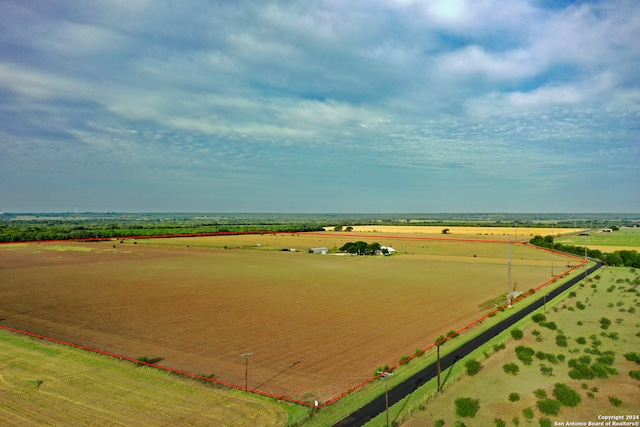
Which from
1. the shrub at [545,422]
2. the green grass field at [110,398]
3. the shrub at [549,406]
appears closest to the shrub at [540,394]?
the shrub at [549,406]

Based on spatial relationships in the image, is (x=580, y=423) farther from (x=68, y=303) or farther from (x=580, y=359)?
(x=68, y=303)

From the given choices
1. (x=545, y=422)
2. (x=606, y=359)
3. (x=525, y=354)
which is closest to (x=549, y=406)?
(x=545, y=422)

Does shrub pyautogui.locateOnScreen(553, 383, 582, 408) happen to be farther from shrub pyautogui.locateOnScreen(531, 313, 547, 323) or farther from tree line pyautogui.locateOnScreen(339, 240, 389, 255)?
tree line pyautogui.locateOnScreen(339, 240, 389, 255)

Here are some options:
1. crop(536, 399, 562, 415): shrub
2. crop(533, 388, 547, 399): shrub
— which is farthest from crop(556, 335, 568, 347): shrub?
crop(536, 399, 562, 415): shrub

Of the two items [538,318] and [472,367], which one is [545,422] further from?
[538,318]

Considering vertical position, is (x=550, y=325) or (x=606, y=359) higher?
(x=606, y=359)
